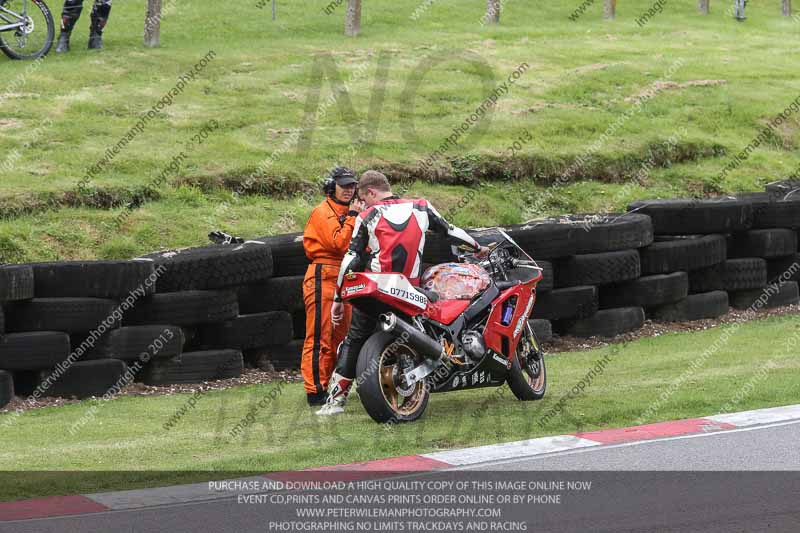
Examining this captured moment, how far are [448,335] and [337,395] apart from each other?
0.98 m

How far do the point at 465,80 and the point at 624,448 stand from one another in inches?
531

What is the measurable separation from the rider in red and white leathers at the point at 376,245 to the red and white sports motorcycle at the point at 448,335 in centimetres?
24

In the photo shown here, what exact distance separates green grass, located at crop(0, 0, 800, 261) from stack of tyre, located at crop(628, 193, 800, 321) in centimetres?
221

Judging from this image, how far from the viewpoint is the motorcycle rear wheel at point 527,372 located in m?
9.27

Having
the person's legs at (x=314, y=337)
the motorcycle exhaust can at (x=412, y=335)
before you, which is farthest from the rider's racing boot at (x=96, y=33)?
the motorcycle exhaust can at (x=412, y=335)

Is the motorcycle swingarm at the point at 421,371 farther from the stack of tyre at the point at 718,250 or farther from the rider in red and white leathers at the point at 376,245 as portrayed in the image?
the stack of tyre at the point at 718,250

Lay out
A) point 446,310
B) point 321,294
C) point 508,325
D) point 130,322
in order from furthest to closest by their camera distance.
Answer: point 130,322 < point 321,294 < point 508,325 < point 446,310

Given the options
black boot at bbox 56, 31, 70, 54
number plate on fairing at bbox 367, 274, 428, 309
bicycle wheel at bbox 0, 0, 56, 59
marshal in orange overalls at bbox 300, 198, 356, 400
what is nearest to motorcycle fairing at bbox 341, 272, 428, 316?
number plate on fairing at bbox 367, 274, 428, 309

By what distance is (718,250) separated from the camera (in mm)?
13703

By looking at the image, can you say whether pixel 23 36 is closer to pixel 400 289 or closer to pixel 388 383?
pixel 400 289

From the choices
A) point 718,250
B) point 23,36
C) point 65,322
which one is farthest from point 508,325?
point 23,36

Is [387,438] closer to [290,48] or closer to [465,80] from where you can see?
[465,80]

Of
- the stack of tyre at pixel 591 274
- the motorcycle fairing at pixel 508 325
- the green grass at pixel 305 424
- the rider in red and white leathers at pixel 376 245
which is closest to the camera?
the green grass at pixel 305 424

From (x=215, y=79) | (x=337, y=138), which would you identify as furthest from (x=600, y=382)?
(x=215, y=79)
